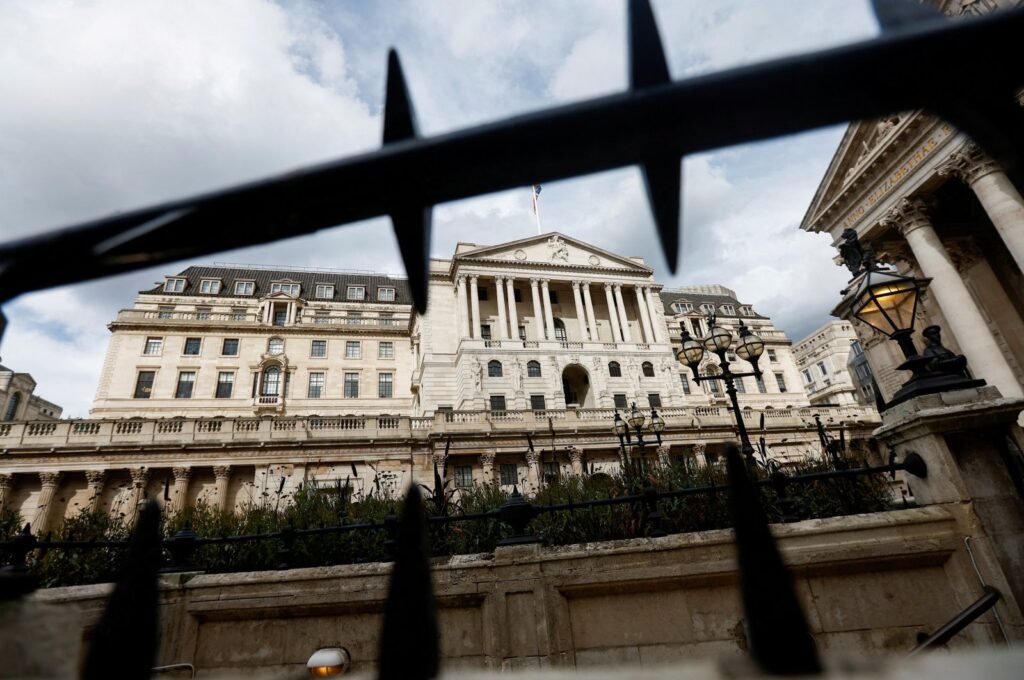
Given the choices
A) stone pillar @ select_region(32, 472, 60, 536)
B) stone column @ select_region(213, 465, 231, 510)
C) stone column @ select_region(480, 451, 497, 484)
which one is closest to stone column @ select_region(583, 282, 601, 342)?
stone column @ select_region(480, 451, 497, 484)

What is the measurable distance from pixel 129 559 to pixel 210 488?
26826 mm

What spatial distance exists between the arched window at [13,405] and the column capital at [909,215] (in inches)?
2744

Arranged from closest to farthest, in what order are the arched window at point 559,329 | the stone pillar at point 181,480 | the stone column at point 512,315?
the stone pillar at point 181,480
the stone column at point 512,315
the arched window at point 559,329

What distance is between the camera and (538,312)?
1690 inches

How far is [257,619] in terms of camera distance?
4316 mm

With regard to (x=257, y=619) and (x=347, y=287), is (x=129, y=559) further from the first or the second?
(x=347, y=287)

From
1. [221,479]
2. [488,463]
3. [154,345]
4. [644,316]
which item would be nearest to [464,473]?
[488,463]

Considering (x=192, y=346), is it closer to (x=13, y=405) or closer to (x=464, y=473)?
(x=13, y=405)

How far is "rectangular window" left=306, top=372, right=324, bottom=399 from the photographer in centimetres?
4341

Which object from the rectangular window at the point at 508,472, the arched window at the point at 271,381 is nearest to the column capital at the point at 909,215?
the rectangular window at the point at 508,472

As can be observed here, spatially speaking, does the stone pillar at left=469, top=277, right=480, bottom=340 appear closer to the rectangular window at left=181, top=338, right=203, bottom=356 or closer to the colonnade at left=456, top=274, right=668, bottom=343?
the colonnade at left=456, top=274, right=668, bottom=343

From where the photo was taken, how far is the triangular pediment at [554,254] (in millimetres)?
43938

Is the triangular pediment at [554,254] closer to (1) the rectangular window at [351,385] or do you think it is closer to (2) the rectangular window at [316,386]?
(1) the rectangular window at [351,385]

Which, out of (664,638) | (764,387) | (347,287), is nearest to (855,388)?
(764,387)
